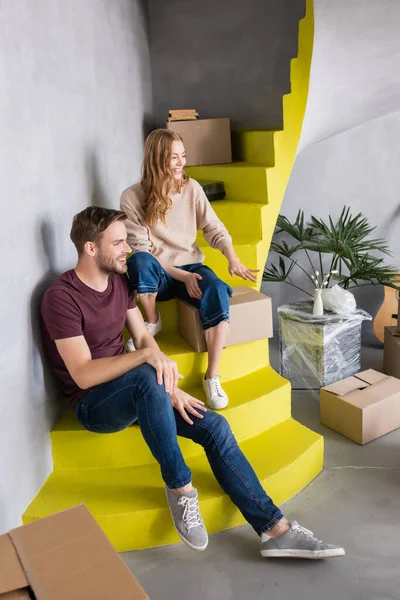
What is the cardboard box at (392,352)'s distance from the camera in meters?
3.37

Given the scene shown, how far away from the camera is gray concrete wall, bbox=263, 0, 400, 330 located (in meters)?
3.18

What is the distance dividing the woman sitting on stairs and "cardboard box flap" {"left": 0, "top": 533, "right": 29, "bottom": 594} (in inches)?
48.8

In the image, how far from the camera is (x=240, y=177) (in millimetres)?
3525

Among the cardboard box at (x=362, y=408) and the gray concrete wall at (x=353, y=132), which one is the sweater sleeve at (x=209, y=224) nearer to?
the cardboard box at (x=362, y=408)

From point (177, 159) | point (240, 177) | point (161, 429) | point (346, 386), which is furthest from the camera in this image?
point (240, 177)

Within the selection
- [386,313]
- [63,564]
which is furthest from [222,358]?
[386,313]

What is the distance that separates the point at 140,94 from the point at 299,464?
7.92 feet

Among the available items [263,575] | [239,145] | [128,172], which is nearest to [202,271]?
[128,172]

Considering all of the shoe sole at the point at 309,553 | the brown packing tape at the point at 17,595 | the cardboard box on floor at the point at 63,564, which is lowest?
the shoe sole at the point at 309,553

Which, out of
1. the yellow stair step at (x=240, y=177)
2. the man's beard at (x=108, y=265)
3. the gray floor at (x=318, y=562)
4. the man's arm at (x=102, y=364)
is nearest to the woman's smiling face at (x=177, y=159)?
the man's beard at (x=108, y=265)

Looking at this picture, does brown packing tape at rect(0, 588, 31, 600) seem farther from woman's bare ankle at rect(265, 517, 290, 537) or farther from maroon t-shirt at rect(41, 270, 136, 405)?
woman's bare ankle at rect(265, 517, 290, 537)

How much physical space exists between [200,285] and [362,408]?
0.94m

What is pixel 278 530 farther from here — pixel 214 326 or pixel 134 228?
pixel 134 228

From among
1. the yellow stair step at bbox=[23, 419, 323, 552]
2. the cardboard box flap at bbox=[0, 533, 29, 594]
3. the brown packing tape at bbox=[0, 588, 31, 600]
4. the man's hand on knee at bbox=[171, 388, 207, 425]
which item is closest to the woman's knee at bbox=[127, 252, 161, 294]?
the man's hand on knee at bbox=[171, 388, 207, 425]
